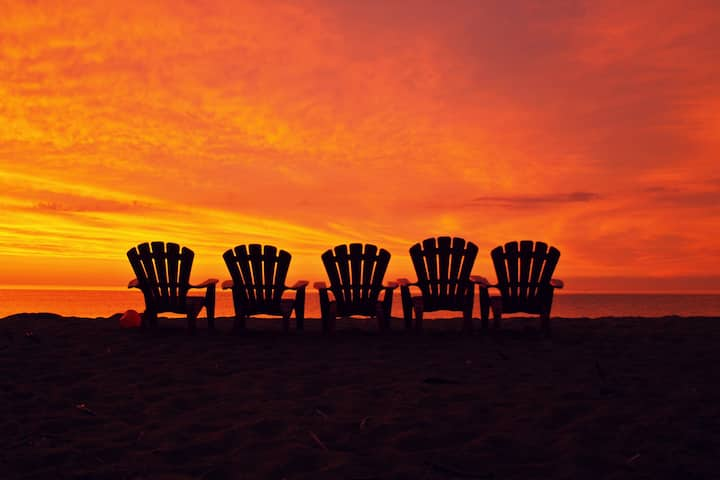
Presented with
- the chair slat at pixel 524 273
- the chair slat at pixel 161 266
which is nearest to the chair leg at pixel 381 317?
the chair slat at pixel 524 273

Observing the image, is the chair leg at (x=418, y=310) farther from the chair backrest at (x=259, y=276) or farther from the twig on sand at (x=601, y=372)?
the twig on sand at (x=601, y=372)

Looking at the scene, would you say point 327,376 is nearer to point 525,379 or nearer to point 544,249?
point 525,379

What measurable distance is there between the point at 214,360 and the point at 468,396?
2630 millimetres

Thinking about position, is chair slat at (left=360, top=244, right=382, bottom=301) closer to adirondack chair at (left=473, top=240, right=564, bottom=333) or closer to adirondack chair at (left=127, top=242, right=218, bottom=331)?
adirondack chair at (left=473, top=240, right=564, bottom=333)

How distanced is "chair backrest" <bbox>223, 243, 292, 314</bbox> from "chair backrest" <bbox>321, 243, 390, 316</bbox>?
570 mm

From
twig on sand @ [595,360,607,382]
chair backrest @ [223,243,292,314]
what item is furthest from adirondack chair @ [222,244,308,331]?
twig on sand @ [595,360,607,382]

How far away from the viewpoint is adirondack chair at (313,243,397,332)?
305 inches

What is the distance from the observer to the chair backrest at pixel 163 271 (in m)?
8.03

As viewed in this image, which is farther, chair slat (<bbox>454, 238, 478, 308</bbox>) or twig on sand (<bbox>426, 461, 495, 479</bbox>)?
chair slat (<bbox>454, 238, 478, 308</bbox>)

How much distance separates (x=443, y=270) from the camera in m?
7.91

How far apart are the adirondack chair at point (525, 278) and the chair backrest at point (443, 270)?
288 millimetres

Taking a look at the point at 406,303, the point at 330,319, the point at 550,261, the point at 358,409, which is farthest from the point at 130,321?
the point at 550,261

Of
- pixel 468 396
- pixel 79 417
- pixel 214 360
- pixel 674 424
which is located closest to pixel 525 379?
pixel 468 396

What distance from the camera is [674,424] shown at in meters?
3.76
